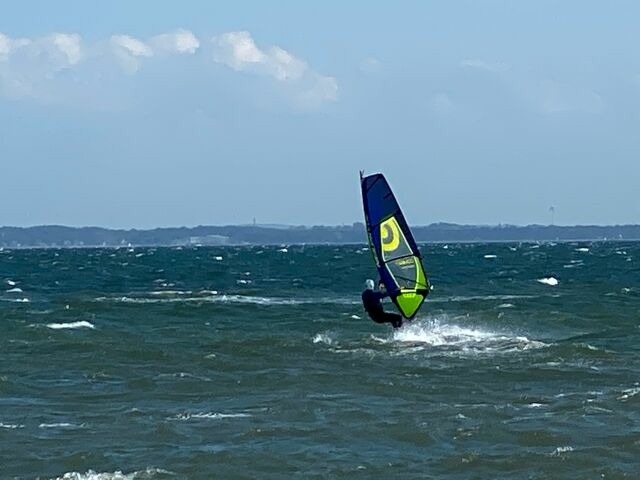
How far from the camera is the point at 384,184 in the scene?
27.7 metres

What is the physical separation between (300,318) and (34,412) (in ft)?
64.4

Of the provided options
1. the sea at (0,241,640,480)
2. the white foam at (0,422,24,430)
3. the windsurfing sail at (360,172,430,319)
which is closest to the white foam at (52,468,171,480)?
the sea at (0,241,640,480)

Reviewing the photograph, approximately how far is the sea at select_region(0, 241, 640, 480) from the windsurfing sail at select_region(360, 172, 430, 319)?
1.36m

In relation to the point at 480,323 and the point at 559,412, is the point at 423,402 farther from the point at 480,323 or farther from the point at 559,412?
the point at 480,323

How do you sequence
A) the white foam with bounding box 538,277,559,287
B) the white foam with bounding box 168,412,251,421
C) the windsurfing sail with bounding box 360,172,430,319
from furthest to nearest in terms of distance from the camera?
1. the white foam with bounding box 538,277,559,287
2. the windsurfing sail with bounding box 360,172,430,319
3. the white foam with bounding box 168,412,251,421

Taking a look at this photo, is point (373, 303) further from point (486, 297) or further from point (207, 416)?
point (486, 297)

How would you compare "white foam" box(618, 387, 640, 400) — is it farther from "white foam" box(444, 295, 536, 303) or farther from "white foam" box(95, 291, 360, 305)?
"white foam" box(444, 295, 536, 303)

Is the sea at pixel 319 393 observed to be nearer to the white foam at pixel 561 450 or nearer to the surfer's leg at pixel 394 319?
the white foam at pixel 561 450

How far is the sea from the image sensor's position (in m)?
16.7

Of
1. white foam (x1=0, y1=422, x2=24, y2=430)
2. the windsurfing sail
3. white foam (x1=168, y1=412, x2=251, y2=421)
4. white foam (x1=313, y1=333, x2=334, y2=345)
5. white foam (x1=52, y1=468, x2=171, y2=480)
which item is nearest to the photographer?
white foam (x1=52, y1=468, x2=171, y2=480)

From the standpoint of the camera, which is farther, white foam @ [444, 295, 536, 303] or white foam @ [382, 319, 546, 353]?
white foam @ [444, 295, 536, 303]

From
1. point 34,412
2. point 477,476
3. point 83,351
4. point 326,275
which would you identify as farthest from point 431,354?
point 326,275

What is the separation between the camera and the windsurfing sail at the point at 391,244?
90.1 ft

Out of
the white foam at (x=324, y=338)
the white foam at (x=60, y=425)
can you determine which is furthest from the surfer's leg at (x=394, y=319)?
the white foam at (x=60, y=425)
